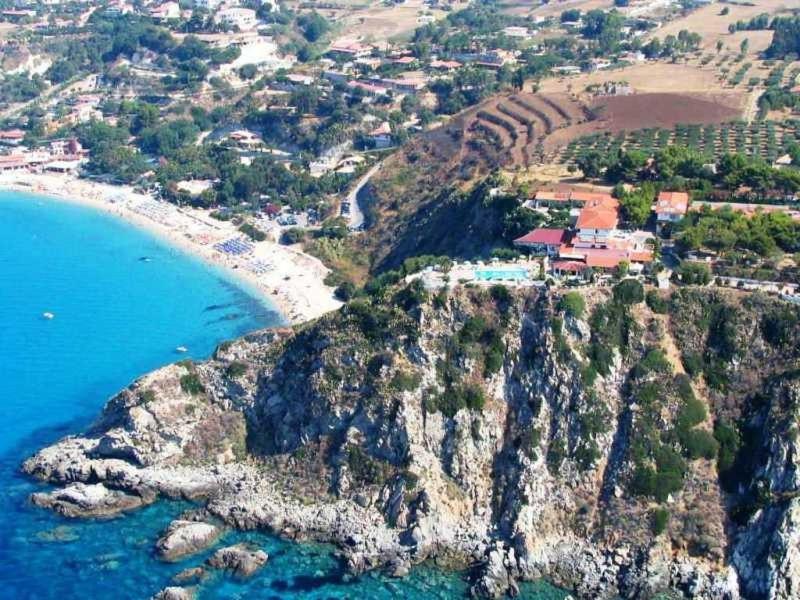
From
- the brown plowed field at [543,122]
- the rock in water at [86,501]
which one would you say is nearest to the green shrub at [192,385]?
the rock in water at [86,501]

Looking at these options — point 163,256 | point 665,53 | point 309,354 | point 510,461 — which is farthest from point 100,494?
point 665,53

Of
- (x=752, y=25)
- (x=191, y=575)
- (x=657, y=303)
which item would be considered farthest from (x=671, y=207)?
(x=752, y=25)

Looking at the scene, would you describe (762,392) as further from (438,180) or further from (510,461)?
(438,180)

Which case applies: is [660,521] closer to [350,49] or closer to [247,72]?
[247,72]

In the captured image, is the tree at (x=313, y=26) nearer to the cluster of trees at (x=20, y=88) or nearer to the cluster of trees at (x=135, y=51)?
the cluster of trees at (x=135, y=51)

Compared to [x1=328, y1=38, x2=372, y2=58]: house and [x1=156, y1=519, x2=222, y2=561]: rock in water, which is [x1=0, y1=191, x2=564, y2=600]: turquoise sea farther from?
[x1=328, y1=38, x2=372, y2=58]: house

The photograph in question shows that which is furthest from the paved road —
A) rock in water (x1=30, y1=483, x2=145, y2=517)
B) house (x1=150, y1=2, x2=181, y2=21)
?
house (x1=150, y1=2, x2=181, y2=21)
